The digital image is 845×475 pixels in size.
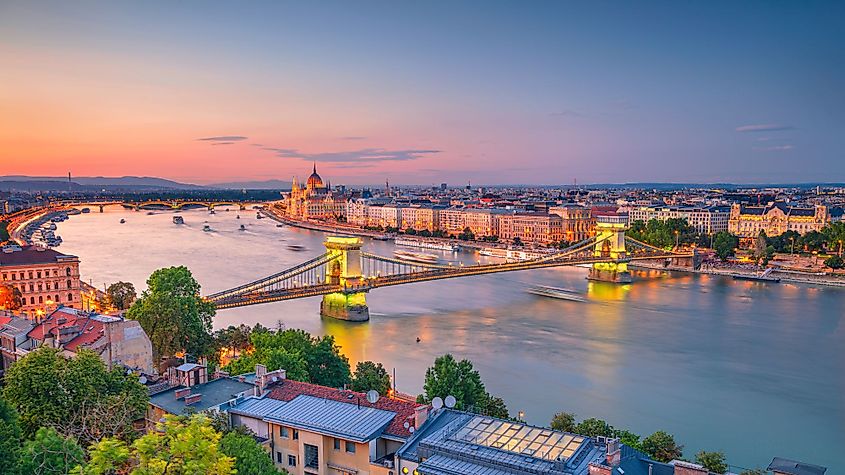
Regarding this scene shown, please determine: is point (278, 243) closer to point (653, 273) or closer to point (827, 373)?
point (653, 273)

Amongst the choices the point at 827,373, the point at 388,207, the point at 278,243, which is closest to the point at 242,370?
the point at 827,373

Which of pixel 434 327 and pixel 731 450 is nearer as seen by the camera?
pixel 731 450

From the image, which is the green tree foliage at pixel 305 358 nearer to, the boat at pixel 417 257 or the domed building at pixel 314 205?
the boat at pixel 417 257

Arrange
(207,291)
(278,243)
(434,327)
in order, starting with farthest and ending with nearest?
(278,243)
(207,291)
(434,327)

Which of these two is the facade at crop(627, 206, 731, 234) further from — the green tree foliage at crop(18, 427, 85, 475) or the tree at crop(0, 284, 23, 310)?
the green tree foliage at crop(18, 427, 85, 475)

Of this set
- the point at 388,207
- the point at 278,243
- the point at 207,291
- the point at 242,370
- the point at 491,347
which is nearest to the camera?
the point at 242,370

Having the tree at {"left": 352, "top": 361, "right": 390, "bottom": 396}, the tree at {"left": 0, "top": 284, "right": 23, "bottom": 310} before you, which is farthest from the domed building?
the tree at {"left": 352, "top": 361, "right": 390, "bottom": 396}
